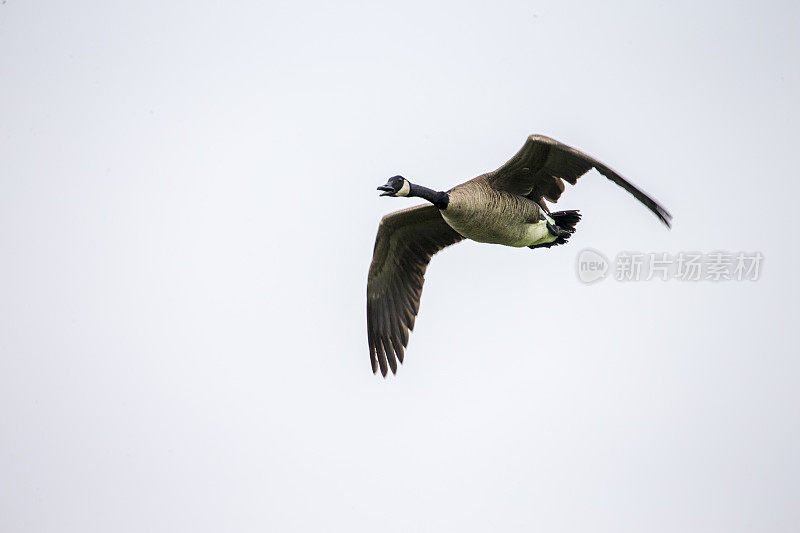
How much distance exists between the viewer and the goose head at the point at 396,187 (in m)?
12.6

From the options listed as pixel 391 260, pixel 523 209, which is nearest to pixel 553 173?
pixel 523 209

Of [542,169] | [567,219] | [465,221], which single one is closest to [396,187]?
[465,221]

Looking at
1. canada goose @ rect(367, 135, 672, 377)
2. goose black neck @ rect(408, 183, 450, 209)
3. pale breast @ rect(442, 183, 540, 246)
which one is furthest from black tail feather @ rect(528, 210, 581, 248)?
goose black neck @ rect(408, 183, 450, 209)

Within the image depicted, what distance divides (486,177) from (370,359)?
333cm

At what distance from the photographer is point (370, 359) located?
50.3 feet

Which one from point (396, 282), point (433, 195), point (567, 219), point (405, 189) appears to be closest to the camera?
point (433, 195)

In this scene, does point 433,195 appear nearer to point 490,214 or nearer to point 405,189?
point 405,189

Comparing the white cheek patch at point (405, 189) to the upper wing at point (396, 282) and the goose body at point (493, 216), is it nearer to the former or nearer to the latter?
the goose body at point (493, 216)

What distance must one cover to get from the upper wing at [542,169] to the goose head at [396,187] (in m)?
1.03

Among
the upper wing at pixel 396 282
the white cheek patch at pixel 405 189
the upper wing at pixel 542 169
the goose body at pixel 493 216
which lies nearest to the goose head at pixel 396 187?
the white cheek patch at pixel 405 189

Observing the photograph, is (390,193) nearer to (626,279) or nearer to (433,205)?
(433,205)

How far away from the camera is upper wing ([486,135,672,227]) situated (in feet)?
41.2

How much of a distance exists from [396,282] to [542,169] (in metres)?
2.88

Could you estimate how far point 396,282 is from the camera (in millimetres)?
15273
